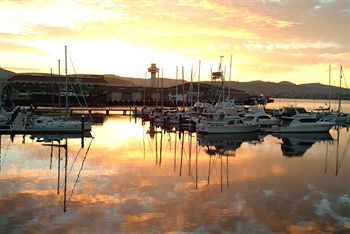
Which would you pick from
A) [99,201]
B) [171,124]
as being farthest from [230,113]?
[99,201]

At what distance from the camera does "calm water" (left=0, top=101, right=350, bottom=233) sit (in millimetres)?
13086

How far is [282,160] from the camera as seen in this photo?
26719mm

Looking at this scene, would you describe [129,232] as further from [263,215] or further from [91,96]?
[91,96]

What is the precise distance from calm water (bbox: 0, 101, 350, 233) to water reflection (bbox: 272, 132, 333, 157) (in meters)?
0.45

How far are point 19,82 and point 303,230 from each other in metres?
103

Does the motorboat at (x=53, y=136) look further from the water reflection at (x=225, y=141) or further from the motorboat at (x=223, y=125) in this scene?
the motorboat at (x=223, y=125)

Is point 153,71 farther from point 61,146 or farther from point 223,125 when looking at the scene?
point 61,146

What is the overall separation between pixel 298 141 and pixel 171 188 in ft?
73.0

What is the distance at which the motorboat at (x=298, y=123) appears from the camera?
142ft

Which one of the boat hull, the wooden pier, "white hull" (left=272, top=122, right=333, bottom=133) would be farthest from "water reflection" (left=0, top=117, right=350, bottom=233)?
the wooden pier

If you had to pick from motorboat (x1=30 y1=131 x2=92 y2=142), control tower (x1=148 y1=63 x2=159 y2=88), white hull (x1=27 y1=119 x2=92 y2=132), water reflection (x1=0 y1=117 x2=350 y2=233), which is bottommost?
water reflection (x1=0 y1=117 x2=350 y2=233)

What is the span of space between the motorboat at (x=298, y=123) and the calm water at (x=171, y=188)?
10.6 m

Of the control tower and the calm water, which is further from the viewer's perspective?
the control tower

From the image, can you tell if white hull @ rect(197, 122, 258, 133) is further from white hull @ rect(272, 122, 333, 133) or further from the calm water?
the calm water
